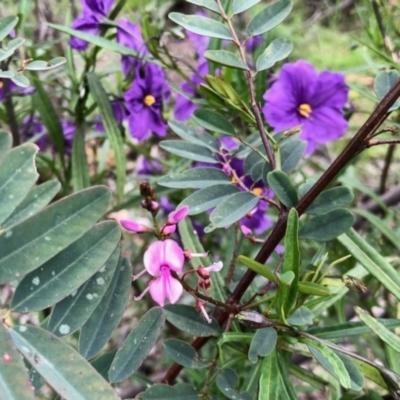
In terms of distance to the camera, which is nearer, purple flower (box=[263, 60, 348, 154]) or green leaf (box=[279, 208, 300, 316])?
green leaf (box=[279, 208, 300, 316])

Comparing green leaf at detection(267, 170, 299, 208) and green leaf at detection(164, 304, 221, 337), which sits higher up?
green leaf at detection(267, 170, 299, 208)

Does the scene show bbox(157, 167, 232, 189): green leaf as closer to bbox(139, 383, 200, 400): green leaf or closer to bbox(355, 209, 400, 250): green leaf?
bbox(139, 383, 200, 400): green leaf

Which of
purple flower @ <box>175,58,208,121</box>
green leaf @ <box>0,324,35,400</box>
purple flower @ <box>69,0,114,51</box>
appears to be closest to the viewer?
green leaf @ <box>0,324,35,400</box>

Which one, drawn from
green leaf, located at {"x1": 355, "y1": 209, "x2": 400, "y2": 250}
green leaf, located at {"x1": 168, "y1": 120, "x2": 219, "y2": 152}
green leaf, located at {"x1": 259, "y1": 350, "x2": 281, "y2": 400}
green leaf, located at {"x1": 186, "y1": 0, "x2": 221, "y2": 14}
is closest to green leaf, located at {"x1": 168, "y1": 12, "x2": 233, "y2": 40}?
green leaf, located at {"x1": 186, "y1": 0, "x2": 221, "y2": 14}

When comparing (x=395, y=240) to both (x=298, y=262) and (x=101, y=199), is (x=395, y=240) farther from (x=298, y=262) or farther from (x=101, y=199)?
(x=101, y=199)

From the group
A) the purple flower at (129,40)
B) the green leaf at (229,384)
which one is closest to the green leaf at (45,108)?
the purple flower at (129,40)

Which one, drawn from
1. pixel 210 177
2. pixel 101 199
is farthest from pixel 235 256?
pixel 101 199

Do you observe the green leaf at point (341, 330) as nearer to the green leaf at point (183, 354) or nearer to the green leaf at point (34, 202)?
the green leaf at point (183, 354)
